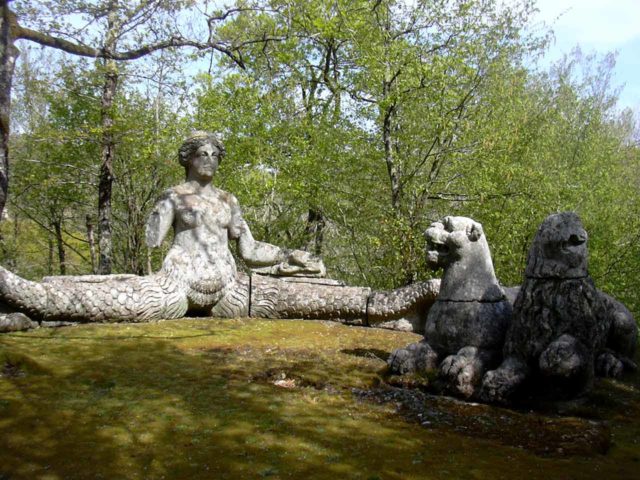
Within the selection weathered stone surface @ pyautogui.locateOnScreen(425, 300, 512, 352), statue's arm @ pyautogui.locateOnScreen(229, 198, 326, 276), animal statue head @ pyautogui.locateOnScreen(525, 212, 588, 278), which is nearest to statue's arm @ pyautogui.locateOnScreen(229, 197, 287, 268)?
statue's arm @ pyautogui.locateOnScreen(229, 198, 326, 276)

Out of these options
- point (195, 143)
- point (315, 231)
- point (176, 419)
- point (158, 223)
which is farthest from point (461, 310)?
point (315, 231)

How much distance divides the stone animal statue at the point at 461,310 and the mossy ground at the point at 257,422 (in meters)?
0.38

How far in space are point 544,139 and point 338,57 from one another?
6.49m

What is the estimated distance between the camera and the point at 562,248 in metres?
3.95

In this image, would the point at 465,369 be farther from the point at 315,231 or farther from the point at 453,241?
the point at 315,231

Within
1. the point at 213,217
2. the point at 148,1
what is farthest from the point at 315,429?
the point at 148,1

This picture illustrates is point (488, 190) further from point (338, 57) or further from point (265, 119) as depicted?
point (338, 57)

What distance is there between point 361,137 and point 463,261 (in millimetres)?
6751

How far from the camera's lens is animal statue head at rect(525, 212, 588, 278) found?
3912 mm

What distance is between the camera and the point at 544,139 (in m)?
11.2

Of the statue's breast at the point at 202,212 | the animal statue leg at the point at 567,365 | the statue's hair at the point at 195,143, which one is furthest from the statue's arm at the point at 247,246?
the animal statue leg at the point at 567,365

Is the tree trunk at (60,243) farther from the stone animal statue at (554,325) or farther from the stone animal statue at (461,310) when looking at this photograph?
the stone animal statue at (554,325)

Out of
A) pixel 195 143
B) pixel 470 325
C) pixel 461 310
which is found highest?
pixel 195 143

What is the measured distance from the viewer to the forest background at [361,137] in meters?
9.35
